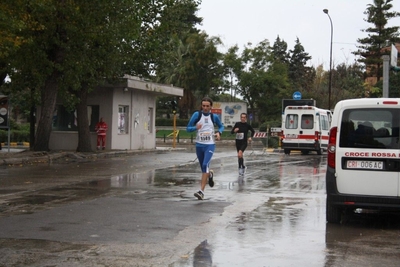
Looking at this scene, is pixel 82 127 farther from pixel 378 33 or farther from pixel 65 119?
pixel 378 33

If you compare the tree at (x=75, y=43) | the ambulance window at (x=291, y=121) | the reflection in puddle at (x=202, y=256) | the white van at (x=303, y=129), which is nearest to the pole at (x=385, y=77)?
the tree at (x=75, y=43)

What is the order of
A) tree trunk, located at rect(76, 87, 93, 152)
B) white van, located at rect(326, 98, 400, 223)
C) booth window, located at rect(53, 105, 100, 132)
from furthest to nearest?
booth window, located at rect(53, 105, 100, 132) → tree trunk, located at rect(76, 87, 93, 152) → white van, located at rect(326, 98, 400, 223)

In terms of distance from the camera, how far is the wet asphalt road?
7305 millimetres

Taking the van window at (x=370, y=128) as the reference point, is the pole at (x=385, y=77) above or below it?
above

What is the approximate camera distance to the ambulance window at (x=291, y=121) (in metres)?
35.7

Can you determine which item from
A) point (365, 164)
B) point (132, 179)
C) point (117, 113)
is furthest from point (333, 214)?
point (117, 113)

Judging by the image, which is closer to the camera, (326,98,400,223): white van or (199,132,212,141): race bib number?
(326,98,400,223): white van

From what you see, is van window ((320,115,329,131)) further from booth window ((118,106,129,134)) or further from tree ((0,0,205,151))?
tree ((0,0,205,151))

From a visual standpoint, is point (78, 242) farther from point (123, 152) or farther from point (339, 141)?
point (123, 152)

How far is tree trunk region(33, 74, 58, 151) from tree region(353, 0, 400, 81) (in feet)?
163

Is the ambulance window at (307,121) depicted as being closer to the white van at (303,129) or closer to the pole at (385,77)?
the white van at (303,129)

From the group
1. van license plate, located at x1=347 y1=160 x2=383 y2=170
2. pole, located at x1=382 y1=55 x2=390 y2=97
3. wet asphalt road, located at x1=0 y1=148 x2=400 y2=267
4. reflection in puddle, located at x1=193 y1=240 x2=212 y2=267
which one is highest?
pole, located at x1=382 y1=55 x2=390 y2=97

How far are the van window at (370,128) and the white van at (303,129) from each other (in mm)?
25393

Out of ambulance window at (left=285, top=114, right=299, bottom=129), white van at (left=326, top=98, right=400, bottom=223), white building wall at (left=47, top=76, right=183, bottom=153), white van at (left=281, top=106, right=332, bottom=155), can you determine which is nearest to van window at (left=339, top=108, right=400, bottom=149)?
white van at (left=326, top=98, right=400, bottom=223)
